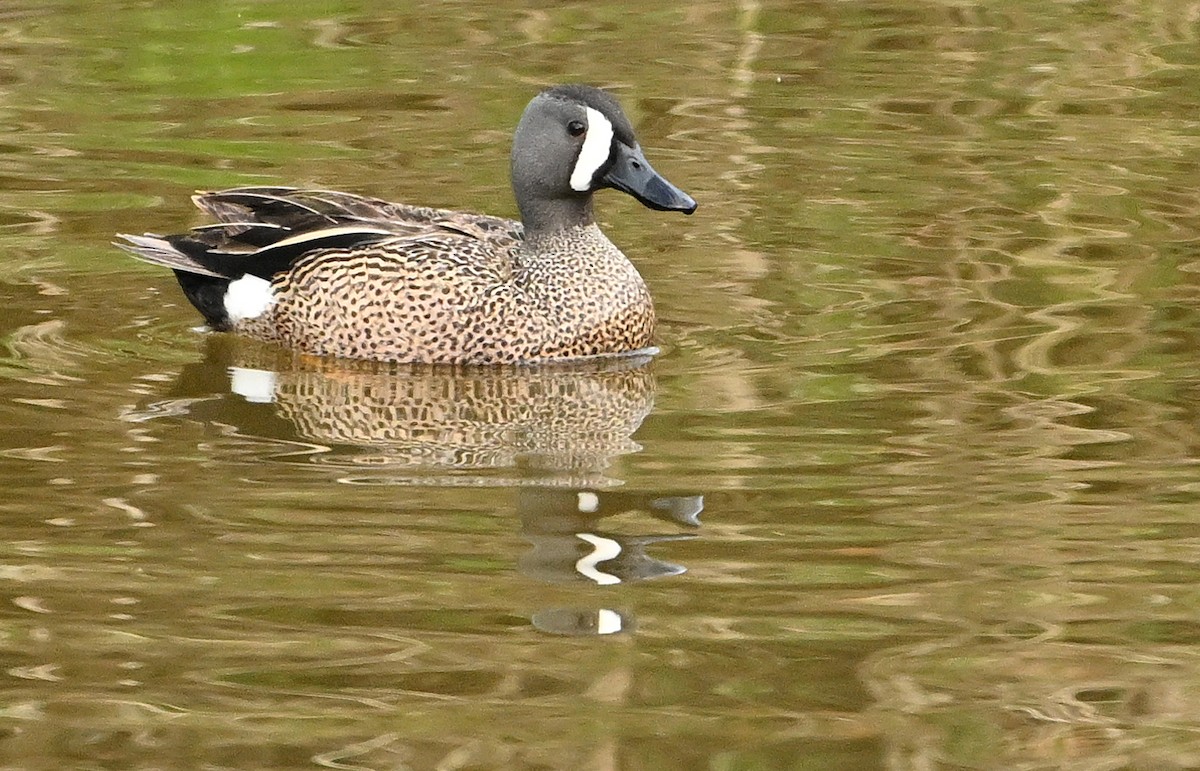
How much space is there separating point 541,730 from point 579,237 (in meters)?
4.06

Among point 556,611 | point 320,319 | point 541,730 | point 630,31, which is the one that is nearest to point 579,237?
point 320,319

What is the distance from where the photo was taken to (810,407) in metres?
7.90

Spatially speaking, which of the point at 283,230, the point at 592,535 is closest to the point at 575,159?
the point at 283,230

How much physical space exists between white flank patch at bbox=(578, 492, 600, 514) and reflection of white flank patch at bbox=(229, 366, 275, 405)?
1746 mm

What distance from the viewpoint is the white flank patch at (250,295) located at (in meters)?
9.12

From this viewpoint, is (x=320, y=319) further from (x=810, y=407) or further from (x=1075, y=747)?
(x=1075, y=747)

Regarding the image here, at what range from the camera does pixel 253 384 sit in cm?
864

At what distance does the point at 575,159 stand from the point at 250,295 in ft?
4.50

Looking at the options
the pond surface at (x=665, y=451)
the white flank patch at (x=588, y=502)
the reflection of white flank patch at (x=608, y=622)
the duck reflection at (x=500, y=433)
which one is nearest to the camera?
the pond surface at (x=665, y=451)

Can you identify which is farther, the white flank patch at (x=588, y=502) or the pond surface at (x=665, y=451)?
the white flank patch at (x=588, y=502)

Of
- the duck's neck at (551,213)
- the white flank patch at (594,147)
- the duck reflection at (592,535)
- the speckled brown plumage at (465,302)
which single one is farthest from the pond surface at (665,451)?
the white flank patch at (594,147)

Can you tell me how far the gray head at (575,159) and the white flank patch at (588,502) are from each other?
1.90 m

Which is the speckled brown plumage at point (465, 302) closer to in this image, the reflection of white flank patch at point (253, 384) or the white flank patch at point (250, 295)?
the white flank patch at point (250, 295)

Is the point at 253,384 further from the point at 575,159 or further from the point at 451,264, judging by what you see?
the point at 575,159
